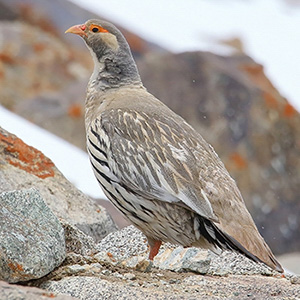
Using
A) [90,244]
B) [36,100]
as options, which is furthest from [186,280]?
[36,100]

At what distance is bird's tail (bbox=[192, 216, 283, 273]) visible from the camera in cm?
610

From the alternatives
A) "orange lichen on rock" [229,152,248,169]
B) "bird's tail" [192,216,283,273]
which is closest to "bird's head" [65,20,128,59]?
"bird's tail" [192,216,283,273]

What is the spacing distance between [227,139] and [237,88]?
1463 mm

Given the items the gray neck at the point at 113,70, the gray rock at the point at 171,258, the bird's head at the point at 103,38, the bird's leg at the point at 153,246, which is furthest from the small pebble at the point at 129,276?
the bird's head at the point at 103,38

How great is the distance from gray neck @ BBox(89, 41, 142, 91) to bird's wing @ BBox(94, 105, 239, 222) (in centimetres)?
98

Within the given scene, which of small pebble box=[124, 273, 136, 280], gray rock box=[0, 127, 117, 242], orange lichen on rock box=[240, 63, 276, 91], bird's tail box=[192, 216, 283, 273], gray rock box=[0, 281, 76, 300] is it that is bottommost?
gray rock box=[0, 127, 117, 242]

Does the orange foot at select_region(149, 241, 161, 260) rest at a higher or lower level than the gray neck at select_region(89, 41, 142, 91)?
lower

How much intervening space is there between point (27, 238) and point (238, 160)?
32.3ft

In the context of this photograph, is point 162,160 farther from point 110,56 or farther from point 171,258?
point 110,56

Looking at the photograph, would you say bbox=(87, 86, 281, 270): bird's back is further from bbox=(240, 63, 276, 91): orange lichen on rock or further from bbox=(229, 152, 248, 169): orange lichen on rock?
bbox=(240, 63, 276, 91): orange lichen on rock

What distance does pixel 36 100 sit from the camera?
56.9 feet

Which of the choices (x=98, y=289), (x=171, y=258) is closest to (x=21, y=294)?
(x=98, y=289)

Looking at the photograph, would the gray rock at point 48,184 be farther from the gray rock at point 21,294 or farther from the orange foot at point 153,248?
the gray rock at point 21,294

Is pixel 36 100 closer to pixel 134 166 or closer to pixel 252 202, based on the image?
pixel 252 202
